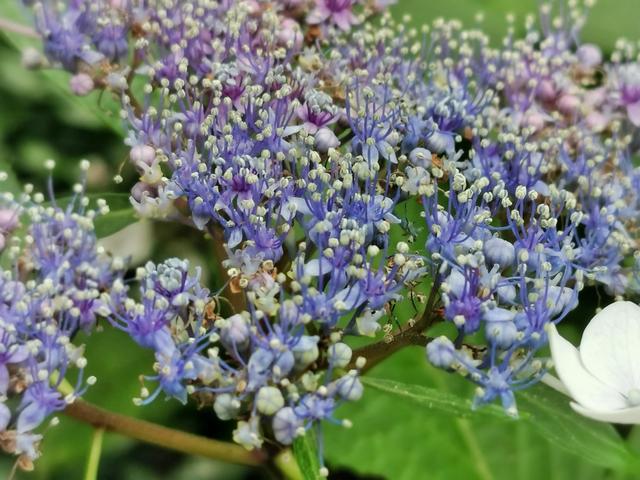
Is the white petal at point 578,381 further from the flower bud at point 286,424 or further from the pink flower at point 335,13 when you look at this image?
the pink flower at point 335,13

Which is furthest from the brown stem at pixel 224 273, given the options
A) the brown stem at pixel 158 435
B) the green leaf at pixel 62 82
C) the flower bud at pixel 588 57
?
the flower bud at pixel 588 57

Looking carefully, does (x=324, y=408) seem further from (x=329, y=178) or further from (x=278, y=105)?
(x=278, y=105)

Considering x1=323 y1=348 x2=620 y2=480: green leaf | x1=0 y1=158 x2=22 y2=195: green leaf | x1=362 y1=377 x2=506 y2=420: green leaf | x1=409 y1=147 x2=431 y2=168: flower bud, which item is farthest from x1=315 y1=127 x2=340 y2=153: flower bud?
x1=323 y1=348 x2=620 y2=480: green leaf

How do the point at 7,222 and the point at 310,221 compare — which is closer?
the point at 310,221

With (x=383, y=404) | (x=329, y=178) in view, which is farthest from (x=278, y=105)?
(x=383, y=404)

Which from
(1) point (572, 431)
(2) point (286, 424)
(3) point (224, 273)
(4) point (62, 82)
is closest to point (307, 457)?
(2) point (286, 424)

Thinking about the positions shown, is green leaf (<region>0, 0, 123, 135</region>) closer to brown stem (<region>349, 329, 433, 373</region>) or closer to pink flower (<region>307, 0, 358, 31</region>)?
pink flower (<region>307, 0, 358, 31</region>)
